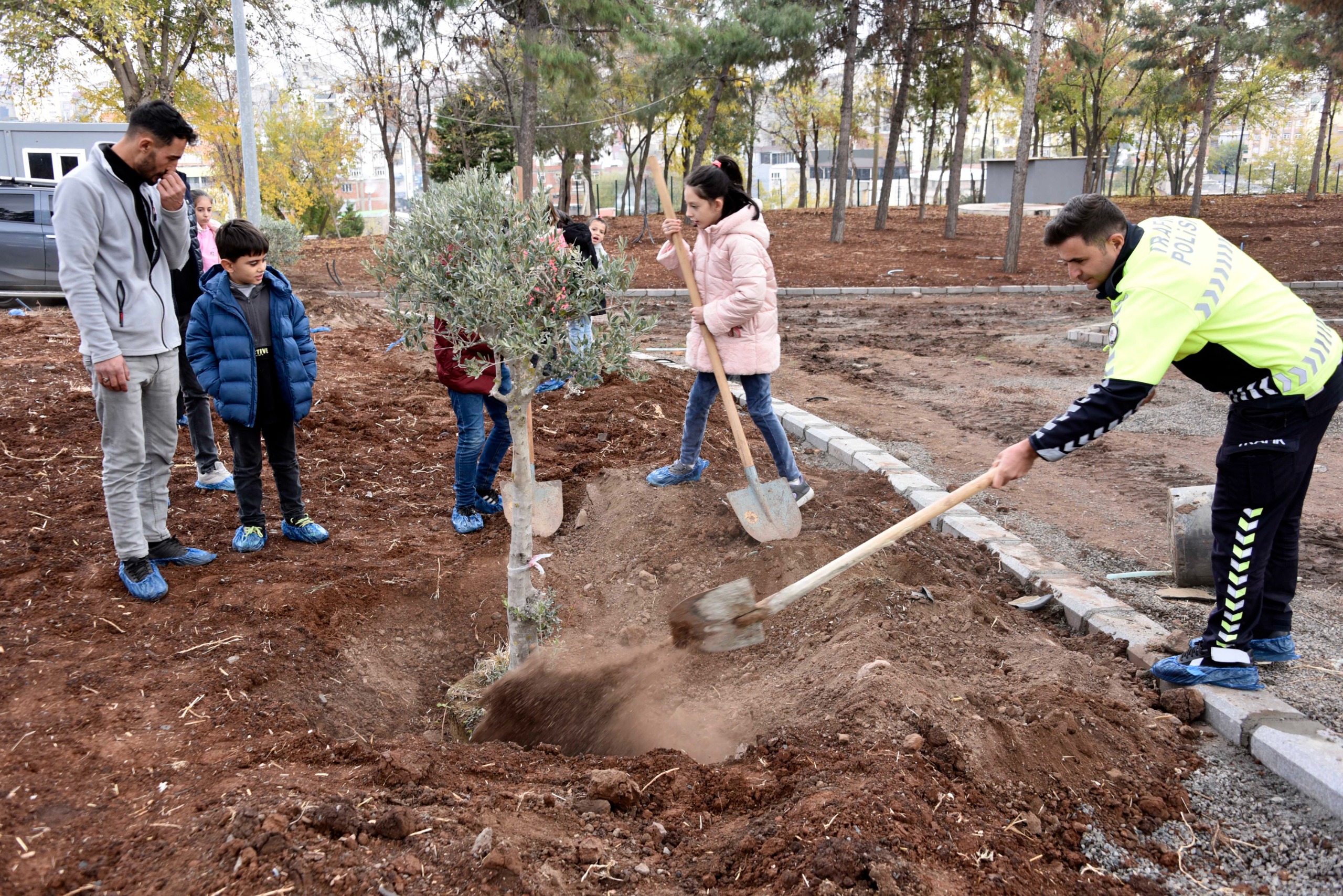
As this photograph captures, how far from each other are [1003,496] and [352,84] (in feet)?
80.7

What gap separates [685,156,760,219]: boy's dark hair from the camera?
15.1 ft

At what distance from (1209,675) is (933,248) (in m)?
19.9

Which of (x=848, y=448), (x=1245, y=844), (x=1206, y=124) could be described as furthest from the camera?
(x=1206, y=124)

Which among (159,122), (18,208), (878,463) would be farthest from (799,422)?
(18,208)

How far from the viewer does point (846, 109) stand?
1970 centimetres

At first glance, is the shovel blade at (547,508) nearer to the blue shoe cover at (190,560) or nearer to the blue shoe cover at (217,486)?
the blue shoe cover at (190,560)

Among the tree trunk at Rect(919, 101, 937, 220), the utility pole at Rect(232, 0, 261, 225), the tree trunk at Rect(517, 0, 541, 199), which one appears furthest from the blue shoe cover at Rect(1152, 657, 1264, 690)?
the tree trunk at Rect(919, 101, 937, 220)

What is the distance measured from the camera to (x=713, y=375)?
199 inches

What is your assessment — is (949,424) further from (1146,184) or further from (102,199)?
(1146,184)

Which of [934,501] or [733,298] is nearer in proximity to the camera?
[733,298]

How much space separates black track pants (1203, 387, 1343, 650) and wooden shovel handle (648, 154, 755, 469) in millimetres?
2146

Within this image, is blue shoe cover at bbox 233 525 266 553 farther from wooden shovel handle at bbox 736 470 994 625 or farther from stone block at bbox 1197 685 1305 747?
stone block at bbox 1197 685 1305 747

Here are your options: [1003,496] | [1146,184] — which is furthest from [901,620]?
[1146,184]

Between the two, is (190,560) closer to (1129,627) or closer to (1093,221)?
(1093,221)
